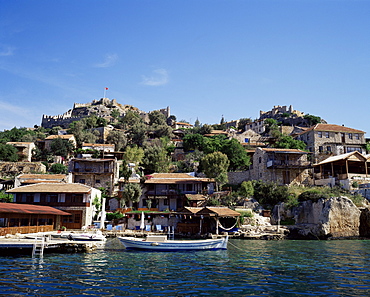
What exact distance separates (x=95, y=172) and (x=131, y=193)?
10949 mm

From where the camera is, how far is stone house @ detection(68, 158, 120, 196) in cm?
5234

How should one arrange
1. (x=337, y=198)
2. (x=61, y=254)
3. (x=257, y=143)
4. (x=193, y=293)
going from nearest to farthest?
(x=193, y=293)
(x=61, y=254)
(x=337, y=198)
(x=257, y=143)

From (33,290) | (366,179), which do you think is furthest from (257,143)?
(33,290)

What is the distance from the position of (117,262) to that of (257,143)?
63.3 meters

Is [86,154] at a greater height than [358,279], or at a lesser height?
greater

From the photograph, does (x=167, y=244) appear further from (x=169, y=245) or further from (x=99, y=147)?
(x=99, y=147)

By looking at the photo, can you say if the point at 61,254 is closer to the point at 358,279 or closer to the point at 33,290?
the point at 33,290

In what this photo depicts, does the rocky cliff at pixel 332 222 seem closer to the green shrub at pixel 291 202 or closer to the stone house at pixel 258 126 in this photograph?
the green shrub at pixel 291 202

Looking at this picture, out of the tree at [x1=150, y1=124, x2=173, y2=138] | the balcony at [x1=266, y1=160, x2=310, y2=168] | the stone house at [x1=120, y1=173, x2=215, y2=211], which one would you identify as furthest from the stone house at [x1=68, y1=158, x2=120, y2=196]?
the tree at [x1=150, y1=124, x2=173, y2=138]

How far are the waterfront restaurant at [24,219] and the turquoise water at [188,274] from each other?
697 cm

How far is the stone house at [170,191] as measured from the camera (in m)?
48.7

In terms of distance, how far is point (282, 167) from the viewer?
49531mm

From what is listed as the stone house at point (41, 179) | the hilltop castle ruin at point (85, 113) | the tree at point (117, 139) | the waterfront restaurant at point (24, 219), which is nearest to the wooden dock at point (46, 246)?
the waterfront restaurant at point (24, 219)

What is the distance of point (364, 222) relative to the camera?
3922 cm
